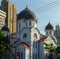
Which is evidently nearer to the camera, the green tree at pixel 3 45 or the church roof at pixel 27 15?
the green tree at pixel 3 45

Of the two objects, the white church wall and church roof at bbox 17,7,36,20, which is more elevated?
church roof at bbox 17,7,36,20

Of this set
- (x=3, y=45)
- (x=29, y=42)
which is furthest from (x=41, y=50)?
(x=3, y=45)

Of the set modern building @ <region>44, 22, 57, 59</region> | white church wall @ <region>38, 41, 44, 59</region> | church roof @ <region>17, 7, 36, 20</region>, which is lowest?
white church wall @ <region>38, 41, 44, 59</region>

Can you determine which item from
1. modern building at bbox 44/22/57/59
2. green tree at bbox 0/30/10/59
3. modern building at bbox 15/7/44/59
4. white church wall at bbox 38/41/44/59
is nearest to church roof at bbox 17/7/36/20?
modern building at bbox 15/7/44/59

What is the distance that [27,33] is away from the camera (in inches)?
2803

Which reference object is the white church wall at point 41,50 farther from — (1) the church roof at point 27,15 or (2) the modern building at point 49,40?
(1) the church roof at point 27,15

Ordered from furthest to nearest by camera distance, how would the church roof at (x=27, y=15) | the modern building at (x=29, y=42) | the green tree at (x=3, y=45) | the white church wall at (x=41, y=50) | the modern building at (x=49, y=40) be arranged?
1. the church roof at (x=27, y=15)
2. the white church wall at (x=41, y=50)
3. the modern building at (x=49, y=40)
4. the modern building at (x=29, y=42)
5. the green tree at (x=3, y=45)

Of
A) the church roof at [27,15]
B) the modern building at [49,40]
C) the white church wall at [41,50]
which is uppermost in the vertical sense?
the church roof at [27,15]

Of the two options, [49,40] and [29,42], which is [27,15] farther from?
[49,40]

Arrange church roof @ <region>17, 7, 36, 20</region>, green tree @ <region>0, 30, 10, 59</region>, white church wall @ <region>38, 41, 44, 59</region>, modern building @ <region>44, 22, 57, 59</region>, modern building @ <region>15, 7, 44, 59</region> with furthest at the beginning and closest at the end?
church roof @ <region>17, 7, 36, 20</region>
white church wall @ <region>38, 41, 44, 59</region>
modern building @ <region>44, 22, 57, 59</region>
modern building @ <region>15, 7, 44, 59</region>
green tree @ <region>0, 30, 10, 59</region>

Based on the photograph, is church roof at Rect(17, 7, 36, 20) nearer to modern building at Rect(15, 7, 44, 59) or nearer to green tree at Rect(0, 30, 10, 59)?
modern building at Rect(15, 7, 44, 59)

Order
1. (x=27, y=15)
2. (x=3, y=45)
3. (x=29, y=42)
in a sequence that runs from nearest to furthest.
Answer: (x=3, y=45) < (x=29, y=42) < (x=27, y=15)

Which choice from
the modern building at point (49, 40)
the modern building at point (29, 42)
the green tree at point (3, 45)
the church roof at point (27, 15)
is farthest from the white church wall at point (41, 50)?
the green tree at point (3, 45)

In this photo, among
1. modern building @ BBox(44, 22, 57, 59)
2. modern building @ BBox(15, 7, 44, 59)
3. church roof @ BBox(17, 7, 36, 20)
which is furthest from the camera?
church roof @ BBox(17, 7, 36, 20)
